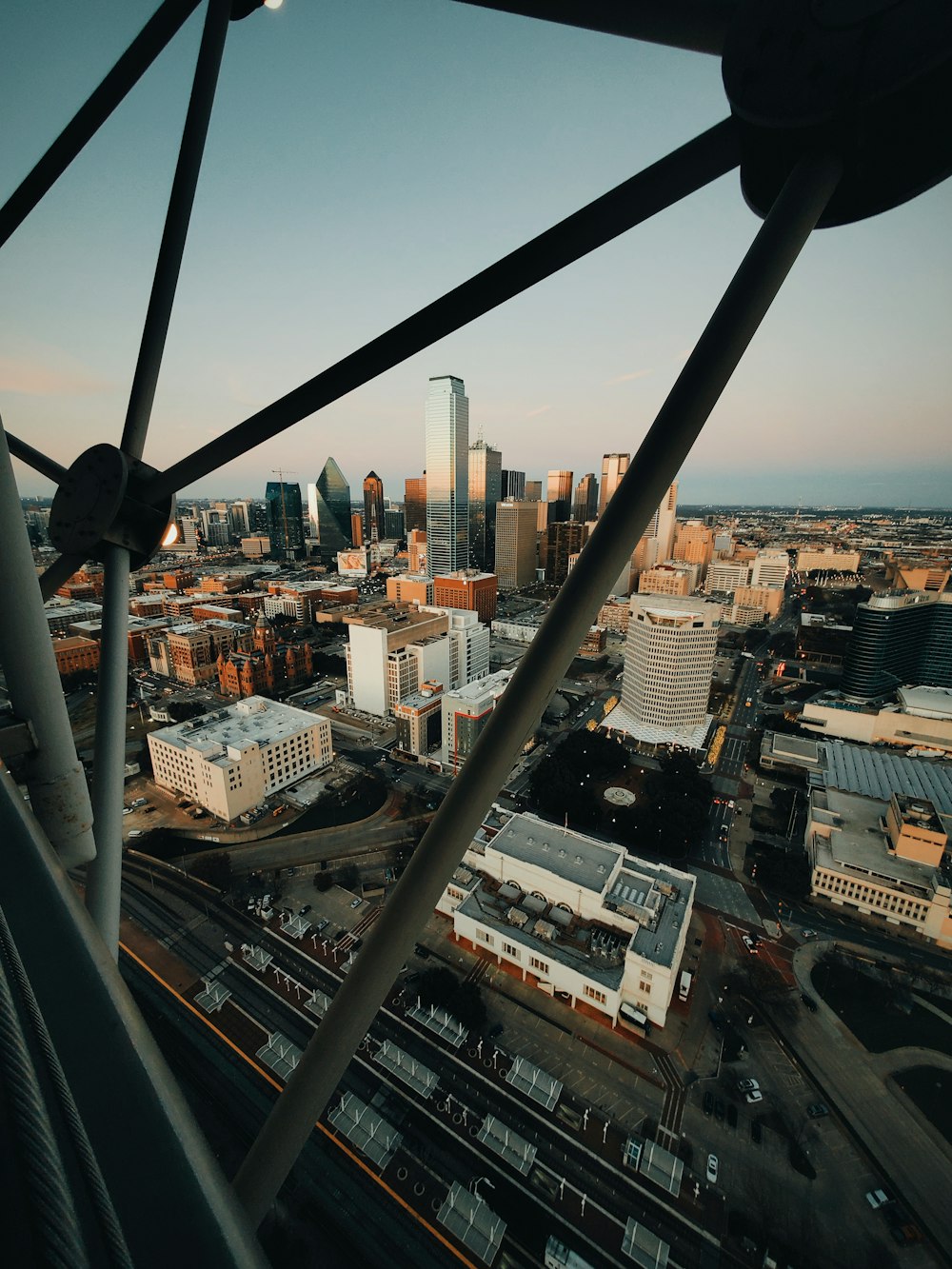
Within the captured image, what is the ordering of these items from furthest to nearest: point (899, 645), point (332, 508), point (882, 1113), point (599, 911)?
point (332, 508) < point (899, 645) < point (599, 911) < point (882, 1113)

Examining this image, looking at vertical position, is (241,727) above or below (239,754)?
below

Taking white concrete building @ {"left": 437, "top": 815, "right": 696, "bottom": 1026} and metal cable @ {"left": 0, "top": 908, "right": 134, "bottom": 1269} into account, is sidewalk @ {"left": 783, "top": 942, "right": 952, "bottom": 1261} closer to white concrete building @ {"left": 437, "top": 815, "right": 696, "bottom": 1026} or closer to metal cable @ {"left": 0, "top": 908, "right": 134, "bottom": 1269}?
white concrete building @ {"left": 437, "top": 815, "right": 696, "bottom": 1026}

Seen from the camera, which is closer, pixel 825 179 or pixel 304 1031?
pixel 825 179

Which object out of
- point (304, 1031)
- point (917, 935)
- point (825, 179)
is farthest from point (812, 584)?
point (825, 179)

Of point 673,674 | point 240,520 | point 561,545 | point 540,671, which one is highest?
point 540,671

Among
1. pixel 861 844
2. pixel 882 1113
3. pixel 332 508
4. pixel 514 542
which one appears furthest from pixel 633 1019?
pixel 332 508

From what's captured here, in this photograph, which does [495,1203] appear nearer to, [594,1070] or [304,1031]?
[594,1070]

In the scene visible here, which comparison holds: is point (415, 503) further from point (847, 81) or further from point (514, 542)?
point (847, 81)
